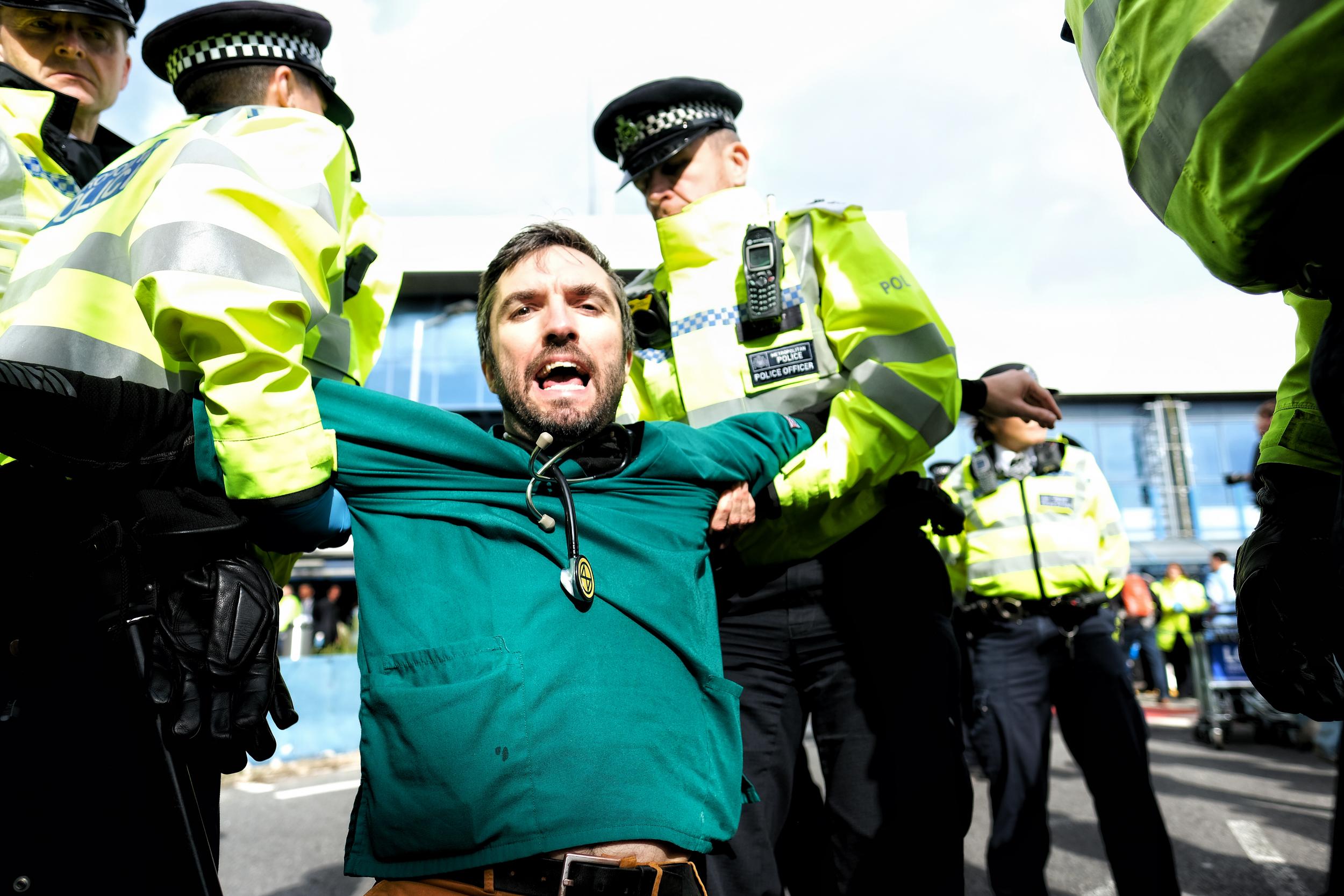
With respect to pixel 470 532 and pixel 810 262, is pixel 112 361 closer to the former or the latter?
pixel 470 532

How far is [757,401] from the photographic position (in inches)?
105

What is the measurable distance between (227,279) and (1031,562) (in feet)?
14.0

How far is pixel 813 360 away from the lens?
2.64 m

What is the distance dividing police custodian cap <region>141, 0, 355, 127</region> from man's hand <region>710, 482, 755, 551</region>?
1460 millimetres

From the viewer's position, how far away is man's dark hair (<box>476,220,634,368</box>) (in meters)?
2.13

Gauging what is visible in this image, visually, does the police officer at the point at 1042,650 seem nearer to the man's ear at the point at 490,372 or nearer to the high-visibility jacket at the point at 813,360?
the high-visibility jacket at the point at 813,360

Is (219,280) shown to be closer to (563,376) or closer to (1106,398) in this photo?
(563,376)

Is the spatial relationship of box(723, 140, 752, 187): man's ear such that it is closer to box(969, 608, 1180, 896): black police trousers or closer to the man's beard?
the man's beard

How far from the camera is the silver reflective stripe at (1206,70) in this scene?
3.19 ft

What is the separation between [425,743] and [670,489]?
698mm

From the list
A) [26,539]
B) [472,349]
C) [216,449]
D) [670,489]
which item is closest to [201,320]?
[216,449]

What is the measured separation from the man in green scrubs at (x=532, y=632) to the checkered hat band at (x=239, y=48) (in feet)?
3.09

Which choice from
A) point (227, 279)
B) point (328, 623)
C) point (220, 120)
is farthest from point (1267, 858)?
point (328, 623)

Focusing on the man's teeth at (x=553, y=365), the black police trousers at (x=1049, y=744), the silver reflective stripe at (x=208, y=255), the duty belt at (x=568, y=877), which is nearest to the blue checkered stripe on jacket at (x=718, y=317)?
the man's teeth at (x=553, y=365)
